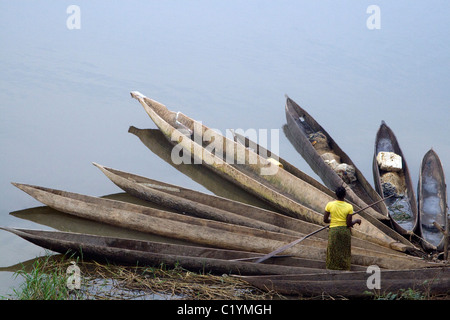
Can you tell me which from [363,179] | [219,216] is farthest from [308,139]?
[219,216]

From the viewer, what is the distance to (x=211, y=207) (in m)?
7.04

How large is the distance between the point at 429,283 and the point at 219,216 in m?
2.74

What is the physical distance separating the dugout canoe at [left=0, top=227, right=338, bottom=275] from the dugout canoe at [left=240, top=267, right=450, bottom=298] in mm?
368

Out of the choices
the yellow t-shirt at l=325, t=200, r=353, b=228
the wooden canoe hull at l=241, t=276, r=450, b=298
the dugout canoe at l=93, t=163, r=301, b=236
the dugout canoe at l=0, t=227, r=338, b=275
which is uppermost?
the dugout canoe at l=93, t=163, r=301, b=236

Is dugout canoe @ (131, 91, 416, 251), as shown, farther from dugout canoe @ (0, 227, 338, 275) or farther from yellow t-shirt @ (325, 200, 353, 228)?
dugout canoe @ (0, 227, 338, 275)

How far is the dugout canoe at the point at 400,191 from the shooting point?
24.2 feet

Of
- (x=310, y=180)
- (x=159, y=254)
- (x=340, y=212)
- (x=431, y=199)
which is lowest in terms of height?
(x=159, y=254)

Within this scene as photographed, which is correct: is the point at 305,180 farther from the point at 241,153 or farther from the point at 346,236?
the point at 346,236

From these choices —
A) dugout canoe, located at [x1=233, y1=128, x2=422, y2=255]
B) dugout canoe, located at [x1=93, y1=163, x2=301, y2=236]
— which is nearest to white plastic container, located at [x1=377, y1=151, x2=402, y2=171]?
dugout canoe, located at [x1=233, y1=128, x2=422, y2=255]

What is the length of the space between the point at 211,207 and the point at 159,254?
1425 millimetres

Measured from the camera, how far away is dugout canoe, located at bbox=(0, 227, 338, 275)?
5.63 meters

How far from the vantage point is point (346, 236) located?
5.39 meters

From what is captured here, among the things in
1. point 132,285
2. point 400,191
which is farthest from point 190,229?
point 400,191

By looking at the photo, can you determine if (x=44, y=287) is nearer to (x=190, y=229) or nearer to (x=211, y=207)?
(x=190, y=229)
